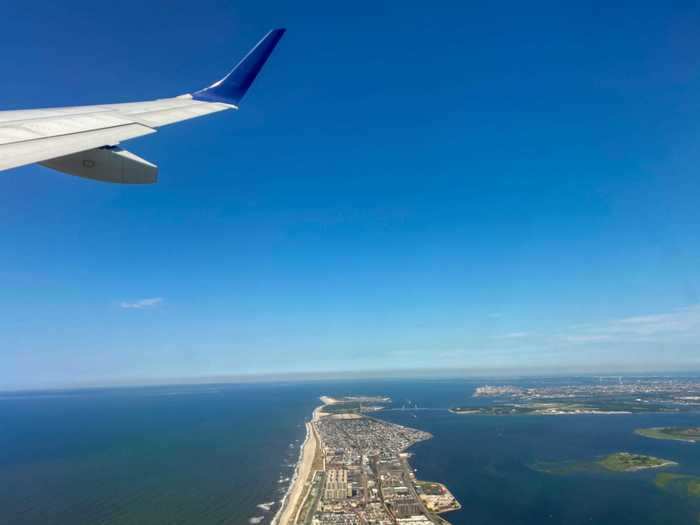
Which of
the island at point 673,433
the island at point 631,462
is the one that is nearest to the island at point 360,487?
the island at point 631,462

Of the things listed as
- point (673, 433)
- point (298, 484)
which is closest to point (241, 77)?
point (298, 484)

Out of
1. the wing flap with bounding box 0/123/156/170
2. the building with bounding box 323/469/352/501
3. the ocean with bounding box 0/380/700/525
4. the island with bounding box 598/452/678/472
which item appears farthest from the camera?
the island with bounding box 598/452/678/472

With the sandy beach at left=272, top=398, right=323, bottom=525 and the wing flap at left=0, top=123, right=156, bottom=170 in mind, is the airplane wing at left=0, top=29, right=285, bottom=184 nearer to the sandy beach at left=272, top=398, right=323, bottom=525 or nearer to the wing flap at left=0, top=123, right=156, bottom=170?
the wing flap at left=0, top=123, right=156, bottom=170

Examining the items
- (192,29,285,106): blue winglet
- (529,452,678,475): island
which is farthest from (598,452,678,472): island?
(192,29,285,106): blue winglet

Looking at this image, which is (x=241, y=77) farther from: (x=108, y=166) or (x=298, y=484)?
(x=298, y=484)

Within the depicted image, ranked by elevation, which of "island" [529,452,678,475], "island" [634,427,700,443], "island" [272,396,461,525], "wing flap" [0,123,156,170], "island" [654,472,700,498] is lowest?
"island" [634,427,700,443]

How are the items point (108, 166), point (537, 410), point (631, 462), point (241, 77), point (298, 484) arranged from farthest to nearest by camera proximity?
1. point (537, 410)
2. point (631, 462)
3. point (298, 484)
4. point (241, 77)
5. point (108, 166)

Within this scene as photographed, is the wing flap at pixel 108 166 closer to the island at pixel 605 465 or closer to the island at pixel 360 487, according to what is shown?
the island at pixel 360 487
